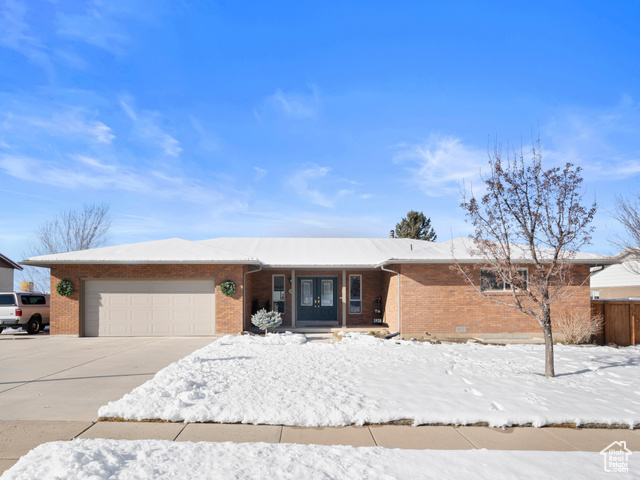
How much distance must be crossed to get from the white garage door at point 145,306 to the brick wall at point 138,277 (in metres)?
0.28

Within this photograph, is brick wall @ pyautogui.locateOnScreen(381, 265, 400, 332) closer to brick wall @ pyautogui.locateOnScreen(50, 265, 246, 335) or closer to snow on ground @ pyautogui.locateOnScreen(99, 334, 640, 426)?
snow on ground @ pyautogui.locateOnScreen(99, 334, 640, 426)

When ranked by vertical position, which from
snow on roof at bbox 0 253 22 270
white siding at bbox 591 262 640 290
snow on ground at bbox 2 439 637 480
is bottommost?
snow on ground at bbox 2 439 637 480

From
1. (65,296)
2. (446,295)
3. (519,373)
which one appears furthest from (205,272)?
(519,373)

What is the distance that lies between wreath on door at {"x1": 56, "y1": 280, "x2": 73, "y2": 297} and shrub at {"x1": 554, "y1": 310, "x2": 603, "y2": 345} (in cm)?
1681

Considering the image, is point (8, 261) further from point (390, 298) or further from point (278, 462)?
point (278, 462)

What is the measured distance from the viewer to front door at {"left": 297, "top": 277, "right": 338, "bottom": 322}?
1831cm

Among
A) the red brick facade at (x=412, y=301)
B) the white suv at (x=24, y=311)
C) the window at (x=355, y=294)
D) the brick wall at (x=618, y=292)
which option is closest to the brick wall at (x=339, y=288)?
the window at (x=355, y=294)

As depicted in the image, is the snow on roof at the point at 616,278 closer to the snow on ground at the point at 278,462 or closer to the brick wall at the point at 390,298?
the brick wall at the point at 390,298

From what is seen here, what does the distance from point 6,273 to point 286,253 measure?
18655 mm

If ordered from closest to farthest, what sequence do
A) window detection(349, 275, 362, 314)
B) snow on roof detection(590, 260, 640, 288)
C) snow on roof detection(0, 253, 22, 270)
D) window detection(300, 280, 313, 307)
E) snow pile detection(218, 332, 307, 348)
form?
1. snow pile detection(218, 332, 307, 348)
2. window detection(349, 275, 362, 314)
3. window detection(300, 280, 313, 307)
4. snow on roof detection(0, 253, 22, 270)
5. snow on roof detection(590, 260, 640, 288)

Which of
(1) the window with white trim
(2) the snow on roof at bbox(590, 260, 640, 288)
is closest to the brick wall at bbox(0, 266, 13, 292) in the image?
(1) the window with white trim

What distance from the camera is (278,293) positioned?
18.3m

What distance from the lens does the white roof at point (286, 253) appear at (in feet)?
48.0

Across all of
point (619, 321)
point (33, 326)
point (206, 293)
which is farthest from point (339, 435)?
point (33, 326)
